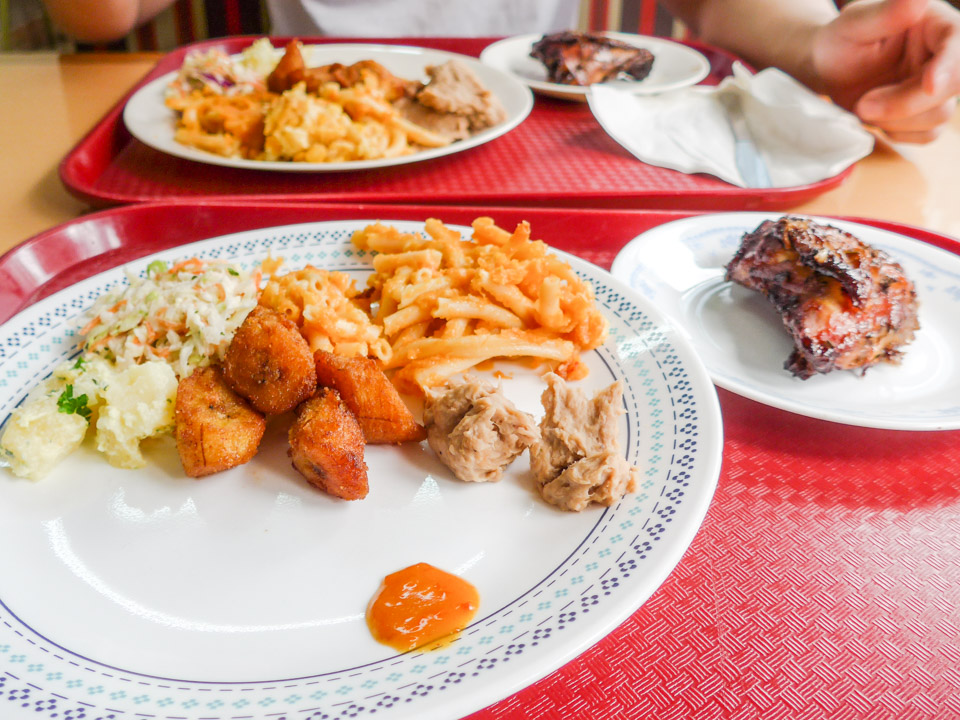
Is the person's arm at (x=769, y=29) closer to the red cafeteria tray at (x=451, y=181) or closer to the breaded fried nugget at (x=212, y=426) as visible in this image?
the red cafeteria tray at (x=451, y=181)

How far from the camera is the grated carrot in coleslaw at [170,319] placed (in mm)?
1351

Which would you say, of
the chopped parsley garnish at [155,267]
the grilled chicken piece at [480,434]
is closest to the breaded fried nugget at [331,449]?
the grilled chicken piece at [480,434]

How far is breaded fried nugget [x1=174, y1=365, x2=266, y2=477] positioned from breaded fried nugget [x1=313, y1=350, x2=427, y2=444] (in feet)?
0.55

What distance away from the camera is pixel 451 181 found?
2305 mm

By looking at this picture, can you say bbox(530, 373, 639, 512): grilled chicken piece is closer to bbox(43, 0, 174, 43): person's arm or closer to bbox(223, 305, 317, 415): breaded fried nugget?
bbox(223, 305, 317, 415): breaded fried nugget

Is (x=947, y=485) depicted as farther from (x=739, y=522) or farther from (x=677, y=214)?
(x=677, y=214)

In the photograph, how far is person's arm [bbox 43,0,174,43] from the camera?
3.30m

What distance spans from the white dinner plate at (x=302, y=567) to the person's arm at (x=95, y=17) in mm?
2720

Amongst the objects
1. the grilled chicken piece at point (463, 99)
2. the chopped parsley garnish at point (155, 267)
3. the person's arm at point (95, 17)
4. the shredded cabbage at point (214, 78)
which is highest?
the person's arm at point (95, 17)

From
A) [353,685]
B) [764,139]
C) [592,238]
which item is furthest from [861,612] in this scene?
[764,139]

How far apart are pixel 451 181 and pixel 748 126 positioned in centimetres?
122

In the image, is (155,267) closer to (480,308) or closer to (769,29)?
(480,308)

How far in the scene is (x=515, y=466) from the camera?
1212 millimetres

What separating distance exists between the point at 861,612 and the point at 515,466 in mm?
586
